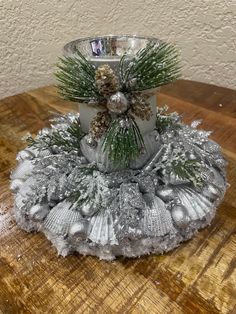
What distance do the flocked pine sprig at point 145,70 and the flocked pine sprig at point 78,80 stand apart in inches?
1.7

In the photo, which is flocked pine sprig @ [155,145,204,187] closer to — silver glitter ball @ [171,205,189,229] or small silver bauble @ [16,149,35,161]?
silver glitter ball @ [171,205,189,229]

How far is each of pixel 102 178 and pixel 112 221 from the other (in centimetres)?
7

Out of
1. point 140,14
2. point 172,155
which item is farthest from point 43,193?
point 140,14

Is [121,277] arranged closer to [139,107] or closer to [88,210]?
[88,210]

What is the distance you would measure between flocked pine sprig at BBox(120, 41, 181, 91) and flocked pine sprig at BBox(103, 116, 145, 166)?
45 millimetres

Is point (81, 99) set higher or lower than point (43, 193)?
higher

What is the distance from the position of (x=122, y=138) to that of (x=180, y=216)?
0.44 feet

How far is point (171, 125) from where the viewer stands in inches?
22.7

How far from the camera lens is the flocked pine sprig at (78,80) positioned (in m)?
0.46

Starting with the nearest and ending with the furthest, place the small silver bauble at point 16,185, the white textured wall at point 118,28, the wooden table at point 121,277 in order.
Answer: the wooden table at point 121,277, the small silver bauble at point 16,185, the white textured wall at point 118,28

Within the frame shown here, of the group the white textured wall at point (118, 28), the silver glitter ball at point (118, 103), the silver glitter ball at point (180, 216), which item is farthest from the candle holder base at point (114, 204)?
the white textured wall at point (118, 28)

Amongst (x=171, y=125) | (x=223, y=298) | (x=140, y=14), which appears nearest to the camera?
(x=223, y=298)

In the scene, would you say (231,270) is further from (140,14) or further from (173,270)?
(140,14)

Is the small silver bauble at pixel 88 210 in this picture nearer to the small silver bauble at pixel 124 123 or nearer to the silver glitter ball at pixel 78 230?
the silver glitter ball at pixel 78 230
